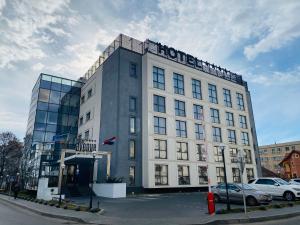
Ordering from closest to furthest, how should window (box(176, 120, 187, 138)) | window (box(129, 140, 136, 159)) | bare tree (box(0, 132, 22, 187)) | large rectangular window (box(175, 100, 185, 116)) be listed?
window (box(129, 140, 136, 159)) → window (box(176, 120, 187, 138)) → large rectangular window (box(175, 100, 185, 116)) → bare tree (box(0, 132, 22, 187))

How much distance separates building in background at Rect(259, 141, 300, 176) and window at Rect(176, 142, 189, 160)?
74460 millimetres

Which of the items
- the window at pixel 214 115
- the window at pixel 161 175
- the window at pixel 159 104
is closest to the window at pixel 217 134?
the window at pixel 214 115

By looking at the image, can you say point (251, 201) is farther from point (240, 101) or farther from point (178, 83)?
point (240, 101)

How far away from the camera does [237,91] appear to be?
45.4m

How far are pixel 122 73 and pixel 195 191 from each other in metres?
18.7

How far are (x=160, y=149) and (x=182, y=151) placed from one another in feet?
12.5

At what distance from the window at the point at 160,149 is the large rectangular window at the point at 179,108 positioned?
5.32m

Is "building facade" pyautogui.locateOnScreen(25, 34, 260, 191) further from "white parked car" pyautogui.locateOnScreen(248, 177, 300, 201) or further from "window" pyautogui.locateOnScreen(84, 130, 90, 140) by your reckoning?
"white parked car" pyautogui.locateOnScreen(248, 177, 300, 201)

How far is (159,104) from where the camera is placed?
34.2 meters

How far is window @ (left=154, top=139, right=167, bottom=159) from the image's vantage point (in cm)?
3179

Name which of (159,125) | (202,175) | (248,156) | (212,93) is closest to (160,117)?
(159,125)

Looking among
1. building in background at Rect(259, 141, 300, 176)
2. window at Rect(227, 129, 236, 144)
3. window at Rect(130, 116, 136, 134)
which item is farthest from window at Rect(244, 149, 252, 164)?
building in background at Rect(259, 141, 300, 176)

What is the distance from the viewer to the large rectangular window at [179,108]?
35.9 meters

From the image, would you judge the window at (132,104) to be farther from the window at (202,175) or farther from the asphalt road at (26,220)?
the asphalt road at (26,220)
